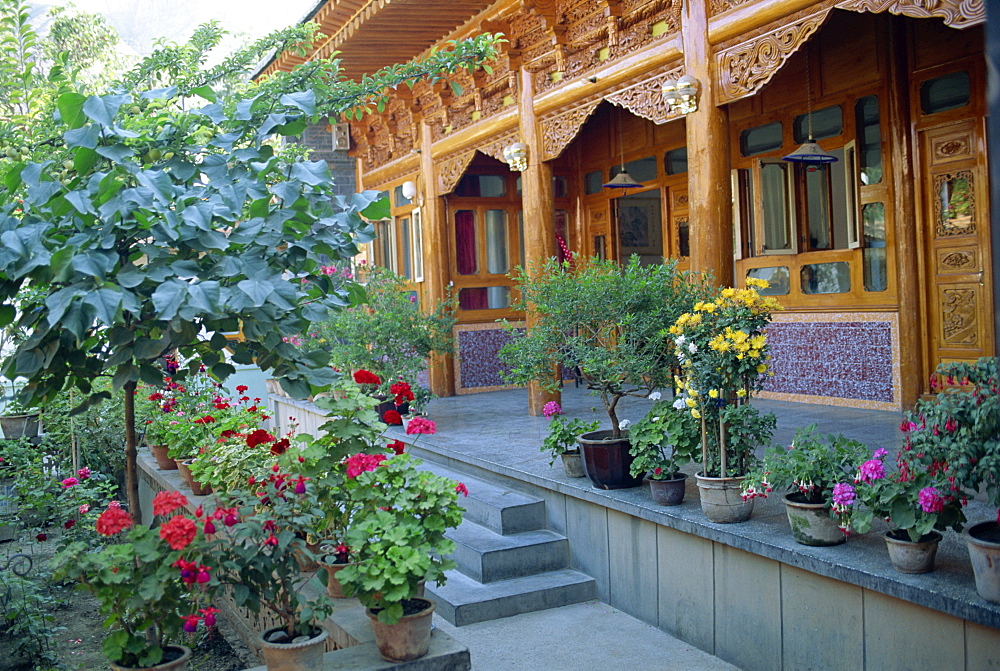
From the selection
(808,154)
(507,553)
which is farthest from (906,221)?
(507,553)

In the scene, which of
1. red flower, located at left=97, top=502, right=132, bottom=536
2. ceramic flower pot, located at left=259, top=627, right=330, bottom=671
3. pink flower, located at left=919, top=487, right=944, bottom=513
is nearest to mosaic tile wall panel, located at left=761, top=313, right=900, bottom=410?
pink flower, located at left=919, top=487, right=944, bottom=513

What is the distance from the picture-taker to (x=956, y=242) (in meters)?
6.51

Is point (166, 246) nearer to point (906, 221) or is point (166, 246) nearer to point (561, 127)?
point (561, 127)

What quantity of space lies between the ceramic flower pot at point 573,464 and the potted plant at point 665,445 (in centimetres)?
60

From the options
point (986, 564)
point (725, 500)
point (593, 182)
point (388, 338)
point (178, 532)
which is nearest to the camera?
point (178, 532)

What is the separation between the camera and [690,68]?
5.81 m

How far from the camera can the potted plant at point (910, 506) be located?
3.02 m

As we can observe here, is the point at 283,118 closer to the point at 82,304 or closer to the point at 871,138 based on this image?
the point at 82,304

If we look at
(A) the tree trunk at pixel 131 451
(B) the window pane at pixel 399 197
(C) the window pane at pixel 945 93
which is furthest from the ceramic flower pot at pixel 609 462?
(B) the window pane at pixel 399 197

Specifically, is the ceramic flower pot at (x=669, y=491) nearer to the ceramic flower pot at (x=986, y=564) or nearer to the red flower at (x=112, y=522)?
the ceramic flower pot at (x=986, y=564)

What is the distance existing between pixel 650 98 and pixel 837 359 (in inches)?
109

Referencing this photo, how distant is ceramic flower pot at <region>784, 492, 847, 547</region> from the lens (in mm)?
3486

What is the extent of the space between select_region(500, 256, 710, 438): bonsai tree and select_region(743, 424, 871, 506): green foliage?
1127 millimetres

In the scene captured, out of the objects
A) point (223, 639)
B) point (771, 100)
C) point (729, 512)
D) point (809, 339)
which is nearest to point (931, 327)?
point (809, 339)
